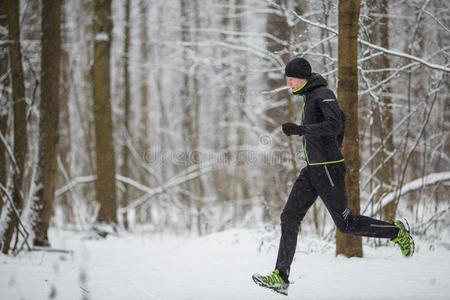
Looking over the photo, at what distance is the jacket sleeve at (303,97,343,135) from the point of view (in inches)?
152

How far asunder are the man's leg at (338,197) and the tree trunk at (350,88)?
1.01 metres

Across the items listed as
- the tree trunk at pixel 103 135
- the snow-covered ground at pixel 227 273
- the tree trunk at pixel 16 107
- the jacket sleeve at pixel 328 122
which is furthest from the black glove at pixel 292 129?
the tree trunk at pixel 103 135

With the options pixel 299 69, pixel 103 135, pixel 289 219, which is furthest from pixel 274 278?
pixel 103 135

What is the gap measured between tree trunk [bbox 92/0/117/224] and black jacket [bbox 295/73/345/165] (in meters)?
6.56

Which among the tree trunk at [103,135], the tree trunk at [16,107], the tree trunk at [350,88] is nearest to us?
the tree trunk at [350,88]

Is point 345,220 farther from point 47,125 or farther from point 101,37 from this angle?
point 101,37

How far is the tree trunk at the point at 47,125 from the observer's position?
7.20 meters

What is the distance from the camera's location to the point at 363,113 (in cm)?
905

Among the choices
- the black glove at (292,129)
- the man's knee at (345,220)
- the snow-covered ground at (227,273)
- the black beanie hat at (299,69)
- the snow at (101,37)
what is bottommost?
the snow-covered ground at (227,273)

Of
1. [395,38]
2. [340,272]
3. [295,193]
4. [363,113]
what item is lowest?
[340,272]

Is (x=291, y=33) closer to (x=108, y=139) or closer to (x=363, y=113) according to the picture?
(x=363, y=113)

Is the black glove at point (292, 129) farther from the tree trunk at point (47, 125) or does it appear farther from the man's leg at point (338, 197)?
the tree trunk at point (47, 125)

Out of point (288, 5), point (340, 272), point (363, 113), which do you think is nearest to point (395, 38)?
point (363, 113)

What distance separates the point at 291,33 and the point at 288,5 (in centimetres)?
73
